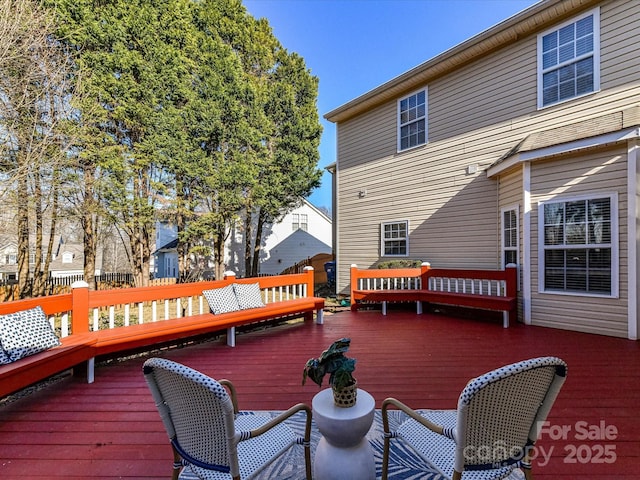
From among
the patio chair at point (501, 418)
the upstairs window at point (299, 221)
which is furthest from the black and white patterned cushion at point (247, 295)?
the upstairs window at point (299, 221)

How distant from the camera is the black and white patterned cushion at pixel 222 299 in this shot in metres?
4.35

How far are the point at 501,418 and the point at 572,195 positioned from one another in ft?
16.9

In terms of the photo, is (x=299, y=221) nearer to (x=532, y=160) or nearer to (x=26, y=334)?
(x=532, y=160)

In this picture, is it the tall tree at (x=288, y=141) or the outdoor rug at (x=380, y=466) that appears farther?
the tall tree at (x=288, y=141)

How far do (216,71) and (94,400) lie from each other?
11263 millimetres

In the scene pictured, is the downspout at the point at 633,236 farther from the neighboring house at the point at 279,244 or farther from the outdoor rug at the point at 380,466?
the neighboring house at the point at 279,244

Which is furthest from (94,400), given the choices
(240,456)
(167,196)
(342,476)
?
(167,196)

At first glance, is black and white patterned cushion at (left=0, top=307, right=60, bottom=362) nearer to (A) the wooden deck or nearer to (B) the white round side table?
(A) the wooden deck

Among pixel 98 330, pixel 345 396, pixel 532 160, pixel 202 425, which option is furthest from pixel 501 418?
pixel 532 160

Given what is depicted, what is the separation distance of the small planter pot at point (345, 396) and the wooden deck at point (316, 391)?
1.23 metres

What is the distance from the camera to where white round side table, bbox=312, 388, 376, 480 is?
5.18 ft

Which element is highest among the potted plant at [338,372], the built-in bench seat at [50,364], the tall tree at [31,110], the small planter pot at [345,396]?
the tall tree at [31,110]

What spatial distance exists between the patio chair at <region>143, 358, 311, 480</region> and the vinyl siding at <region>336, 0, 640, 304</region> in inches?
238

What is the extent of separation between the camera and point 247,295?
4.72 metres
